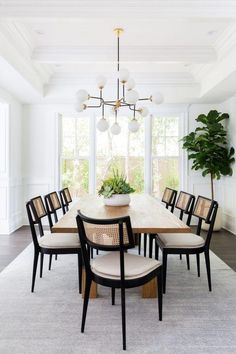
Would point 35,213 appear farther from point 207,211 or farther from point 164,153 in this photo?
point 164,153

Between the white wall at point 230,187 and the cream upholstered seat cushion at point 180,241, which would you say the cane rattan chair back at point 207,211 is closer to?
the cream upholstered seat cushion at point 180,241

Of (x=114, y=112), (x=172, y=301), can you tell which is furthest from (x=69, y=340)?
(x=114, y=112)

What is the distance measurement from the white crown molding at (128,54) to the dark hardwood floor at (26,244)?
2740mm

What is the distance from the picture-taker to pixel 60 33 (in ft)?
12.8

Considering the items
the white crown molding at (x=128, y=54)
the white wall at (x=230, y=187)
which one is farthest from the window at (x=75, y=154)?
the white wall at (x=230, y=187)

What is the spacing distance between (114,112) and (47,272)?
218 cm

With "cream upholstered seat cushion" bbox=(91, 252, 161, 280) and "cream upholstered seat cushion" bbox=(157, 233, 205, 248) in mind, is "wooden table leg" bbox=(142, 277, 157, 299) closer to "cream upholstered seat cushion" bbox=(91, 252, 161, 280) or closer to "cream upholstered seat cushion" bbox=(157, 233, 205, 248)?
"cream upholstered seat cushion" bbox=(157, 233, 205, 248)

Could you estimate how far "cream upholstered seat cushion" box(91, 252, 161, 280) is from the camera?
210cm

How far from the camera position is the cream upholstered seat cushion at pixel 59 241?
279cm

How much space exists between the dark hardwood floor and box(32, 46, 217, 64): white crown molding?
2740 mm

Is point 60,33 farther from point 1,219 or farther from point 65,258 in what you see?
point 1,219

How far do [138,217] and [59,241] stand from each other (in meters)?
0.80

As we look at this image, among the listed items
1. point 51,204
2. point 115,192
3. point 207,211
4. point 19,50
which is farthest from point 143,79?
point 207,211

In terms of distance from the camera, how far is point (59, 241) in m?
2.88
